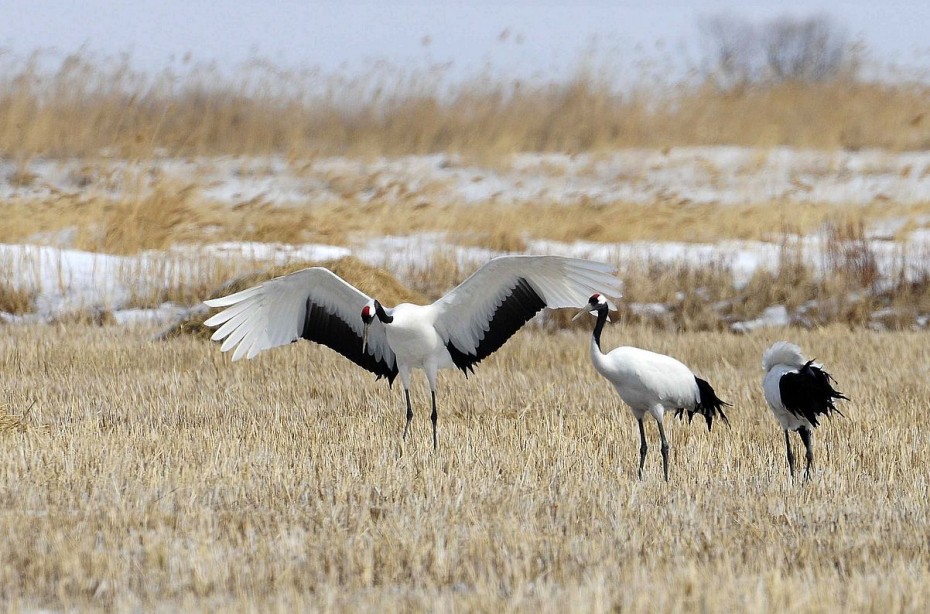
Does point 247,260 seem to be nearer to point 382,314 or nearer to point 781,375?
point 382,314

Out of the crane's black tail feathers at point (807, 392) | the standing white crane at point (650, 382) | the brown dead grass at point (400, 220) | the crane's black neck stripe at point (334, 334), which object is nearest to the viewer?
the crane's black tail feathers at point (807, 392)

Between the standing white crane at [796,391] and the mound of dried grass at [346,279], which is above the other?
the mound of dried grass at [346,279]

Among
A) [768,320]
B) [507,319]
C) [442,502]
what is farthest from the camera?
[768,320]

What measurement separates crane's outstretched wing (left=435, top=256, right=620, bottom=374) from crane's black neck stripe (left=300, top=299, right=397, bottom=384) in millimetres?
601

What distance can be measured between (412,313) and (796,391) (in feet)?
8.11

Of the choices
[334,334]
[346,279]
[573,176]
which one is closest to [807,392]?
[334,334]

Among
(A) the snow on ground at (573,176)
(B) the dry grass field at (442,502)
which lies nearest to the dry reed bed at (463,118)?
(A) the snow on ground at (573,176)

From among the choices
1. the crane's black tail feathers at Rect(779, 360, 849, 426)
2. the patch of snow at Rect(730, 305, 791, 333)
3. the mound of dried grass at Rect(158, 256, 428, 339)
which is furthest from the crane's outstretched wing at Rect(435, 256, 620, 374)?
the patch of snow at Rect(730, 305, 791, 333)

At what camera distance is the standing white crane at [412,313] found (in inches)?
279

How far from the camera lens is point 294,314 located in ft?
25.2

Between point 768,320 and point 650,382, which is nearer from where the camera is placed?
point 650,382

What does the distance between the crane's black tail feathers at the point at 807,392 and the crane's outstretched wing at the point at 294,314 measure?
264cm

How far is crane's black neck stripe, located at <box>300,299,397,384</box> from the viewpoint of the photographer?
7762 mm

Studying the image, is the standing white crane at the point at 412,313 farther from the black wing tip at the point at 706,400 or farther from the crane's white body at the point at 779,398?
the crane's white body at the point at 779,398
